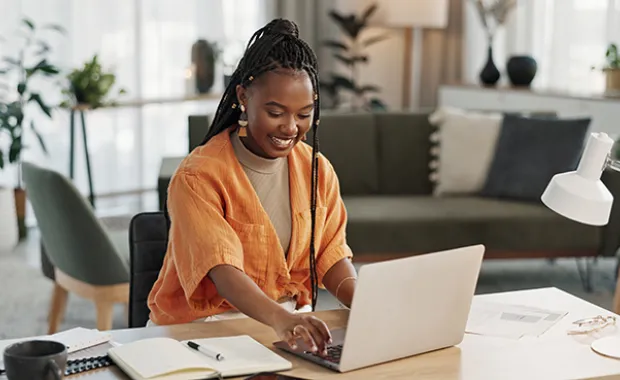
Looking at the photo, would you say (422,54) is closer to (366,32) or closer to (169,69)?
(366,32)

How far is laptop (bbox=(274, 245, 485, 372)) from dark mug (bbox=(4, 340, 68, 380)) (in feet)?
1.28

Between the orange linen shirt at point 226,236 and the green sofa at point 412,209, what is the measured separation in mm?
1860

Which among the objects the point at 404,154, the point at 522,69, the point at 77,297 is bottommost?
the point at 77,297

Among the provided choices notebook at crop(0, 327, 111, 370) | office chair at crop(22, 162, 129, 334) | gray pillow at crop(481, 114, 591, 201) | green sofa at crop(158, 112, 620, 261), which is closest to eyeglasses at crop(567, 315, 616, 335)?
notebook at crop(0, 327, 111, 370)

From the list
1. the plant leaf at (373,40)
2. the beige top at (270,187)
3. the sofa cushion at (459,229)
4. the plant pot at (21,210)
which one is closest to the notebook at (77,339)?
the beige top at (270,187)

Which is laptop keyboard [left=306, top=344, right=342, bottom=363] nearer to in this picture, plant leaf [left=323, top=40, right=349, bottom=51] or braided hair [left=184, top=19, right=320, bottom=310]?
braided hair [left=184, top=19, right=320, bottom=310]

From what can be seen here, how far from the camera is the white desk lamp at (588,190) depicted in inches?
61.9

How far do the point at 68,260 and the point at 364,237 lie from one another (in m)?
1.25

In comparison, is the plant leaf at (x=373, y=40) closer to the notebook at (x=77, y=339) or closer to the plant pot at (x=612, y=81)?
the plant pot at (x=612, y=81)

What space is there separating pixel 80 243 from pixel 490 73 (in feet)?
11.0

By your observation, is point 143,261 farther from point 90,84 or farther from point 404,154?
point 90,84

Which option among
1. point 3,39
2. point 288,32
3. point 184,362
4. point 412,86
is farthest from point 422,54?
point 184,362

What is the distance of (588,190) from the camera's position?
5.18 feet

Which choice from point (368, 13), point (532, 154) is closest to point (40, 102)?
point (368, 13)
